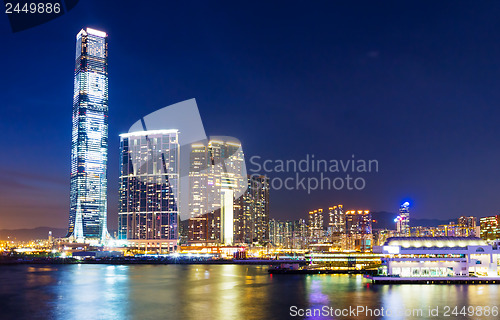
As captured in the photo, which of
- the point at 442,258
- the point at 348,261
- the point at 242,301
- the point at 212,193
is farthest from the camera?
the point at 212,193

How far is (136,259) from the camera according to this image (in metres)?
106

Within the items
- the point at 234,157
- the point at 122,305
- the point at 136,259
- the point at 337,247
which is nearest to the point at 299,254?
the point at 337,247

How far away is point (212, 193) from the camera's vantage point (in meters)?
135

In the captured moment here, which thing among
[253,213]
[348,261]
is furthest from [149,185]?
[348,261]

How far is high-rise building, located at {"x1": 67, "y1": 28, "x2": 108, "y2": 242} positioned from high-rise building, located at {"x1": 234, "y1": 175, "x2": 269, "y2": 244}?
3757 cm

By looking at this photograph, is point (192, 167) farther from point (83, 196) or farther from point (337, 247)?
point (337, 247)

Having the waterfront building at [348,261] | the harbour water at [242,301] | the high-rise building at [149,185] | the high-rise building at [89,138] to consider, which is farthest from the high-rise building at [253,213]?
the harbour water at [242,301]

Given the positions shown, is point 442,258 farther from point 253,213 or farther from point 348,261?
point 253,213

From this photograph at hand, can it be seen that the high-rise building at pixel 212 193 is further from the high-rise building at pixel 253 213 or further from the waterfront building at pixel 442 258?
the waterfront building at pixel 442 258

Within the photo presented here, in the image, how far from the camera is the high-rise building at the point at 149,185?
126 meters

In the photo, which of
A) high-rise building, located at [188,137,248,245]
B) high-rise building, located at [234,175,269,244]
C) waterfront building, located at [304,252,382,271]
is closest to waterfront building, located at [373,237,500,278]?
waterfront building, located at [304,252,382,271]

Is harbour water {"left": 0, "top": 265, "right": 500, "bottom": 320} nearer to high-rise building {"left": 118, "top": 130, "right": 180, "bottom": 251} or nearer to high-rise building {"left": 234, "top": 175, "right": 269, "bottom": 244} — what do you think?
high-rise building {"left": 118, "top": 130, "right": 180, "bottom": 251}

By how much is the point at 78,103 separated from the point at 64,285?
88451 millimetres

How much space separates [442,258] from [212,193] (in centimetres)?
9409
